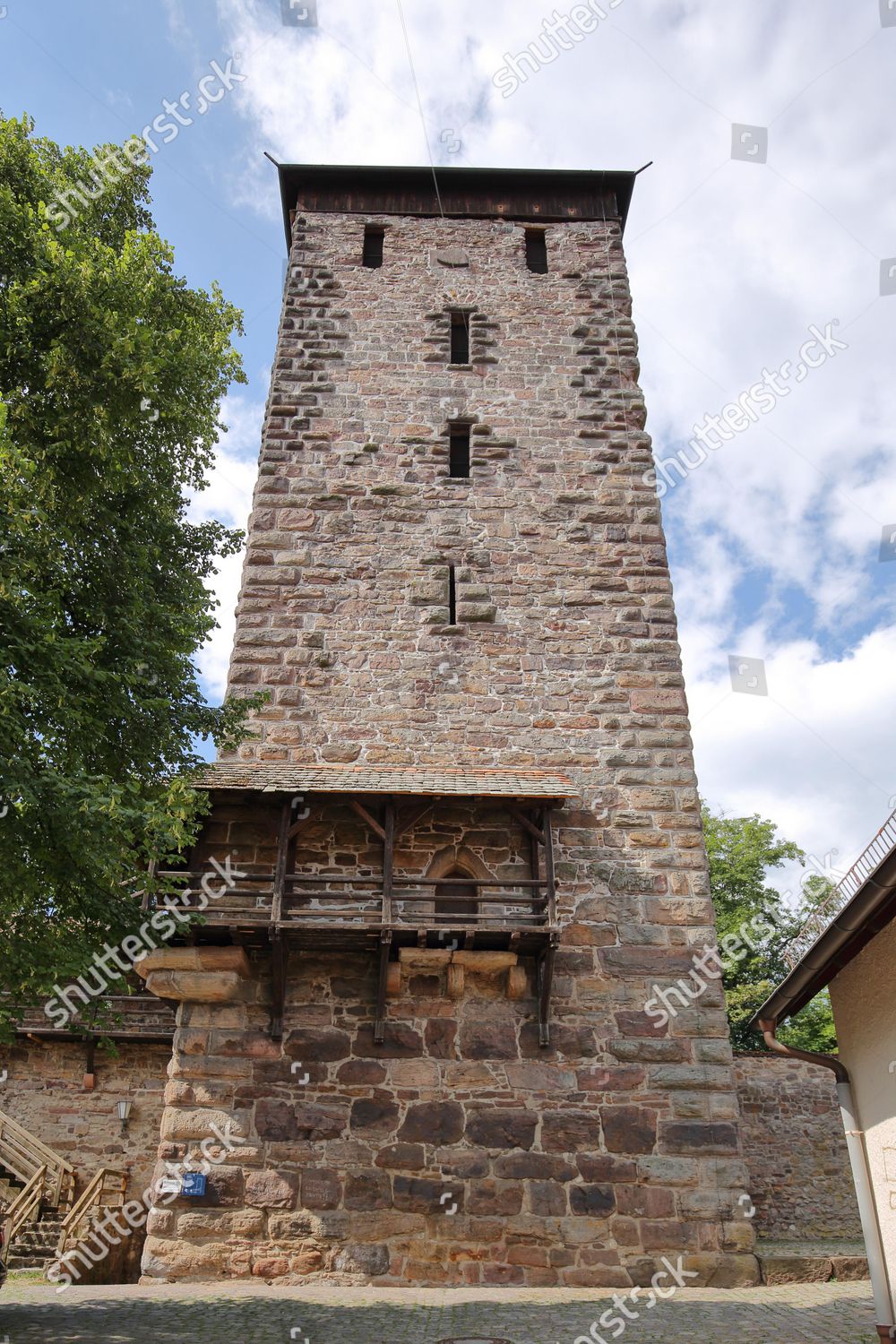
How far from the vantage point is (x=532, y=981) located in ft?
26.5

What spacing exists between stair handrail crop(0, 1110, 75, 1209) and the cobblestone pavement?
220 inches

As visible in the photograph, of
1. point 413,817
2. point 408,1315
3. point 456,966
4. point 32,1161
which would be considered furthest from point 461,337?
point 32,1161

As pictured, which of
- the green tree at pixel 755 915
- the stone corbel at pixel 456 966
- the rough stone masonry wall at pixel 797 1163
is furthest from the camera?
the green tree at pixel 755 915

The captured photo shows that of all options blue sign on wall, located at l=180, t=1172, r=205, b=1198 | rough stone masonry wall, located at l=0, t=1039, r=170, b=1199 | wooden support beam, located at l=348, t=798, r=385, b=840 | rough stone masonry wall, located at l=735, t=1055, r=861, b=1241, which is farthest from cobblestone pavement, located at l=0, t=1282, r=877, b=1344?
rough stone masonry wall, located at l=0, t=1039, r=170, b=1199

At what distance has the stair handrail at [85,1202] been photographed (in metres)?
11.2

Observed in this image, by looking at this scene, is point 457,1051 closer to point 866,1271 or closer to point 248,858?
point 248,858

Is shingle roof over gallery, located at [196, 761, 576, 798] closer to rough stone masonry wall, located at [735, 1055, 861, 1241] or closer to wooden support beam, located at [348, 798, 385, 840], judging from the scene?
wooden support beam, located at [348, 798, 385, 840]

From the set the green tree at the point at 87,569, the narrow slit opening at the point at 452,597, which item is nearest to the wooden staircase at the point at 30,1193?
the green tree at the point at 87,569

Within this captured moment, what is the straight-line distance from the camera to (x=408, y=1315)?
6.23 m

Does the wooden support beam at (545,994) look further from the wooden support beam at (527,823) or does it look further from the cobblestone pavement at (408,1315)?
the cobblestone pavement at (408,1315)

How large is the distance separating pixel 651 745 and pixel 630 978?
221 centimetres

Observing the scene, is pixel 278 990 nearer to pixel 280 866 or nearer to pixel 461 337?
pixel 280 866

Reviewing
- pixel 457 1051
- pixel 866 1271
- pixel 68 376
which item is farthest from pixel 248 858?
pixel 866 1271

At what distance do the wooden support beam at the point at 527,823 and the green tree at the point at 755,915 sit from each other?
494 inches
